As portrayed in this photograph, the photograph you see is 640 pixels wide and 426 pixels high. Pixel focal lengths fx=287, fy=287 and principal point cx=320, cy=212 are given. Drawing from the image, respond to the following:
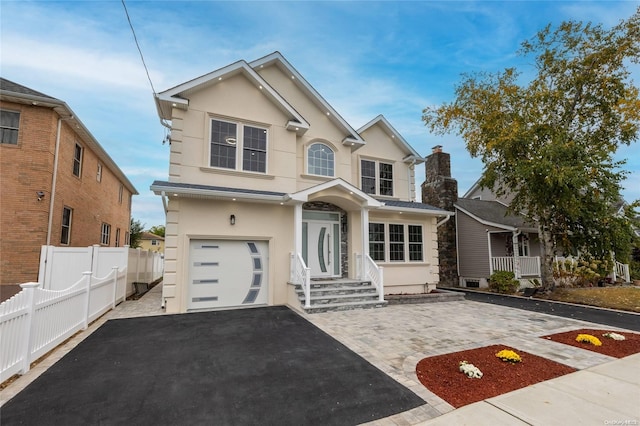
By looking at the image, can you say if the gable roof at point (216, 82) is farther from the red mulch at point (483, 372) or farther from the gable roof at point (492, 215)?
the gable roof at point (492, 215)

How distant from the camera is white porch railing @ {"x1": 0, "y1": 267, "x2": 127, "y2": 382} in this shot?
3.87 m

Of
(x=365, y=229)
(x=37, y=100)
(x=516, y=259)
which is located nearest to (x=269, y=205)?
(x=365, y=229)

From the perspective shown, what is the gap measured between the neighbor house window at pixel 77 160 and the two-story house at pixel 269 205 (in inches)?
201

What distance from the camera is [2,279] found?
894 centimetres

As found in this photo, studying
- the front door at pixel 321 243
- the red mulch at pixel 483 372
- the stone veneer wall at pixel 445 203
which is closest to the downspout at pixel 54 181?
the front door at pixel 321 243

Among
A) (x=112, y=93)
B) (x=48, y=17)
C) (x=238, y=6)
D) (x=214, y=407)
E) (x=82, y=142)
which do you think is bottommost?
(x=214, y=407)

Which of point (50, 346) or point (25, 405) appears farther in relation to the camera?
point (50, 346)

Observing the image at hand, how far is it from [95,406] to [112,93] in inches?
550

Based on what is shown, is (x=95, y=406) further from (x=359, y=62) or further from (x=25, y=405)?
(x=359, y=62)

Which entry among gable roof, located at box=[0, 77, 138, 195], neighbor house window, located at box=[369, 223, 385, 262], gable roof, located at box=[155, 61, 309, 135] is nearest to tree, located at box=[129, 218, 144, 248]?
gable roof, located at box=[0, 77, 138, 195]

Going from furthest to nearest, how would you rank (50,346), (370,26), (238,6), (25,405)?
(370,26)
(238,6)
(50,346)
(25,405)

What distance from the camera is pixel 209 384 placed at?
3893 mm

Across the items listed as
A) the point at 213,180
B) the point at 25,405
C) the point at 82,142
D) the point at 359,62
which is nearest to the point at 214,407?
the point at 25,405

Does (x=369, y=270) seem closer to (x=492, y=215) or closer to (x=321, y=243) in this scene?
(x=321, y=243)
